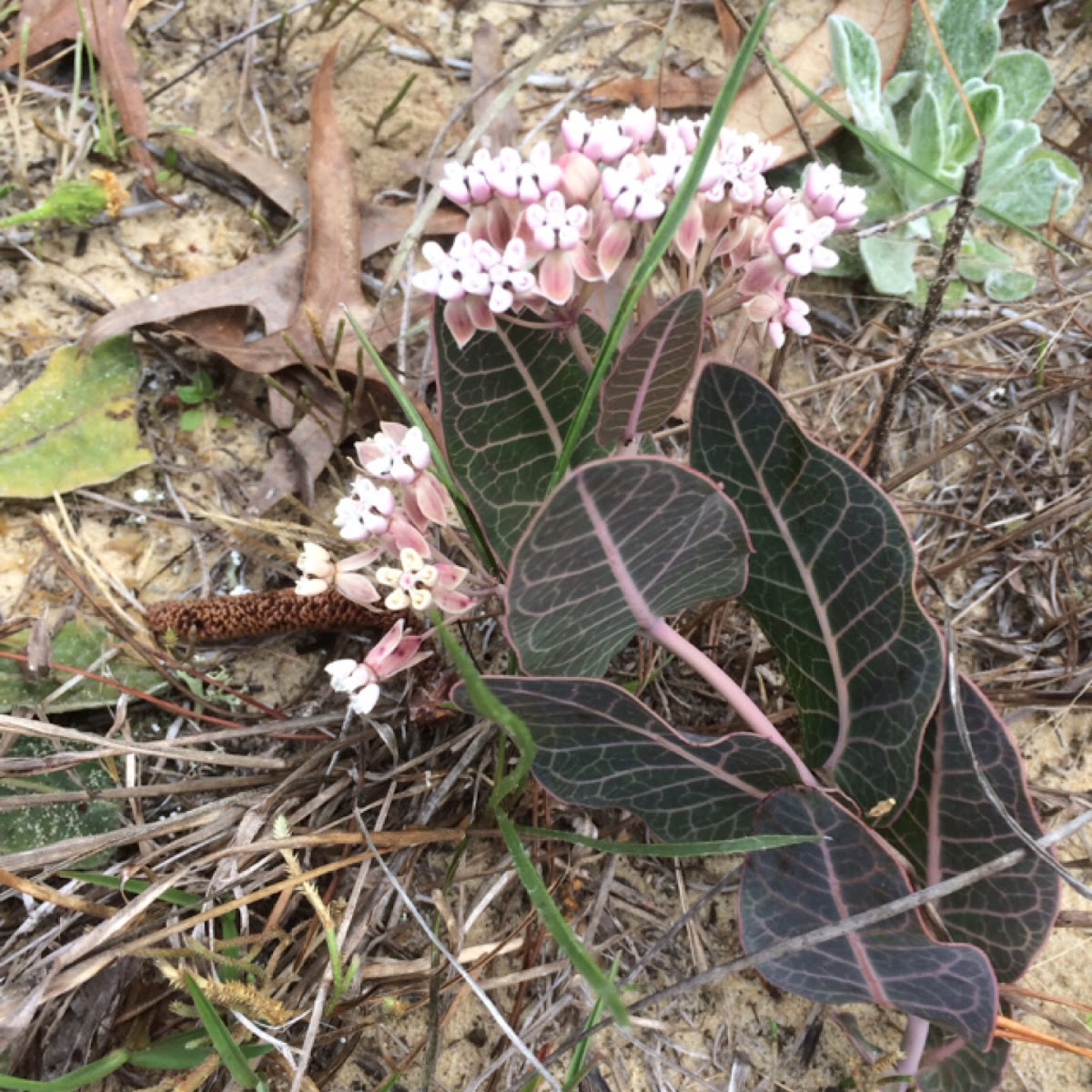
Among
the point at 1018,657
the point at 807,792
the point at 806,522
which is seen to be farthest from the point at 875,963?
the point at 1018,657

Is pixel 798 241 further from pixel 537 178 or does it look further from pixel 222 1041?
pixel 222 1041

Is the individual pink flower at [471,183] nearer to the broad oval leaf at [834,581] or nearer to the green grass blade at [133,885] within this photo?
the broad oval leaf at [834,581]

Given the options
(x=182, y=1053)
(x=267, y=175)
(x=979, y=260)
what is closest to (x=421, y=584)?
(x=182, y=1053)

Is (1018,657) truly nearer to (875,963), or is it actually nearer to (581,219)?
(875,963)

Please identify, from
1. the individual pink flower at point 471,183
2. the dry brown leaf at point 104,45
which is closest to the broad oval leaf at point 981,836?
the individual pink flower at point 471,183

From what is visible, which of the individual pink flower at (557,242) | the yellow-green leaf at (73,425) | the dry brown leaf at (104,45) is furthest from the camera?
the dry brown leaf at (104,45)
